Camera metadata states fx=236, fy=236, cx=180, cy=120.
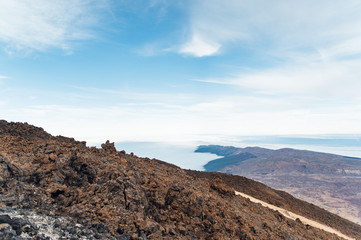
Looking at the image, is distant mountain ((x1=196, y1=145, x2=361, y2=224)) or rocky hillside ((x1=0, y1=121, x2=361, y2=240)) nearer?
rocky hillside ((x1=0, y1=121, x2=361, y2=240))

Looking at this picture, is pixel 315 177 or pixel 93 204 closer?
pixel 93 204

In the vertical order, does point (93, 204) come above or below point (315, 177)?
above

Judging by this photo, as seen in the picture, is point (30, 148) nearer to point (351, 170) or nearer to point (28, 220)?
point (28, 220)

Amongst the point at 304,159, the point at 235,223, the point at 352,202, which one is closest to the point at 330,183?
the point at 352,202

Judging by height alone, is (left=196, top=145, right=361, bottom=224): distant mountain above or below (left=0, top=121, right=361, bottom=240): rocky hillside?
below

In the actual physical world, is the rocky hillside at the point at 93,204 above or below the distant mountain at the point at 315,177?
above
